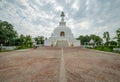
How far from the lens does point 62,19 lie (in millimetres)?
42406

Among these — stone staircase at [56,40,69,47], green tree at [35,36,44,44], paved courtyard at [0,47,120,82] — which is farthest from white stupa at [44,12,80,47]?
paved courtyard at [0,47,120,82]

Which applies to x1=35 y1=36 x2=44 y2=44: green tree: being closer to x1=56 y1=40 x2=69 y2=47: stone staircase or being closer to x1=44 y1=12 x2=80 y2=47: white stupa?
x1=44 y1=12 x2=80 y2=47: white stupa

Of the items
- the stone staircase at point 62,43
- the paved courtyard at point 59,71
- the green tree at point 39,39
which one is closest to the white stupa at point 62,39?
the stone staircase at point 62,43

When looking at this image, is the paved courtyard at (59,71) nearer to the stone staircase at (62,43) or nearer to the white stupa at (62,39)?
the stone staircase at (62,43)

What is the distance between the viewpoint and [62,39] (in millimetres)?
32688

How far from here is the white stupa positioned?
102 ft

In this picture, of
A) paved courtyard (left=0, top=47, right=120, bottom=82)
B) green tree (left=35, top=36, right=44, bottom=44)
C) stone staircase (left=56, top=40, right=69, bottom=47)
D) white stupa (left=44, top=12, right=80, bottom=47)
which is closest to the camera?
paved courtyard (left=0, top=47, right=120, bottom=82)

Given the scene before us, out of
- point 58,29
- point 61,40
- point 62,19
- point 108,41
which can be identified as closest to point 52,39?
point 61,40

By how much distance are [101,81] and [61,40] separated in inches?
1143

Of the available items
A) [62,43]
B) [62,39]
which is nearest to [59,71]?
[62,43]

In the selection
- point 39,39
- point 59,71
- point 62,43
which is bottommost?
point 59,71

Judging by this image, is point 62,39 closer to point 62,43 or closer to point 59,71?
point 62,43

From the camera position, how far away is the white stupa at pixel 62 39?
31.0 metres

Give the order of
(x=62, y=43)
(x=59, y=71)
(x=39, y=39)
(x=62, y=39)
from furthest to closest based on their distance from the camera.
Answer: (x=39, y=39)
(x=62, y=39)
(x=62, y=43)
(x=59, y=71)
